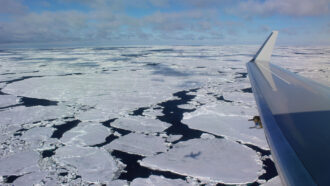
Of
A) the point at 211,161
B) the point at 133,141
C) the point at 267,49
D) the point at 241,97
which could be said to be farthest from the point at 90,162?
the point at 241,97

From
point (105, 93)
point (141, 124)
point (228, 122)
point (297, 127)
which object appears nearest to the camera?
point (297, 127)

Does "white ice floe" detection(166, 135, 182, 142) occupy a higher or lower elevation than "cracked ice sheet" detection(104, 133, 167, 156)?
higher

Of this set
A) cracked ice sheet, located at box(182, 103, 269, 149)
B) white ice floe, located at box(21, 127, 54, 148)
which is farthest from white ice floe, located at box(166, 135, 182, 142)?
white ice floe, located at box(21, 127, 54, 148)

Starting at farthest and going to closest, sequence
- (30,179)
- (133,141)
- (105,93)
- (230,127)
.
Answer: (105,93)
(230,127)
(133,141)
(30,179)

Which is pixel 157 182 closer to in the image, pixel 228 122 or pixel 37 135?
pixel 228 122

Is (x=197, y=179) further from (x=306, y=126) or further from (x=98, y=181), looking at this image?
(x=306, y=126)

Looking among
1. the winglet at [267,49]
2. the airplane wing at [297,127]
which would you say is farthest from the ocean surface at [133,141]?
the winglet at [267,49]

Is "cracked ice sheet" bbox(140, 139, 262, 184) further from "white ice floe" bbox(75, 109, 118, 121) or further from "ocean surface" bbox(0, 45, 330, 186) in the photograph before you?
→ "white ice floe" bbox(75, 109, 118, 121)
